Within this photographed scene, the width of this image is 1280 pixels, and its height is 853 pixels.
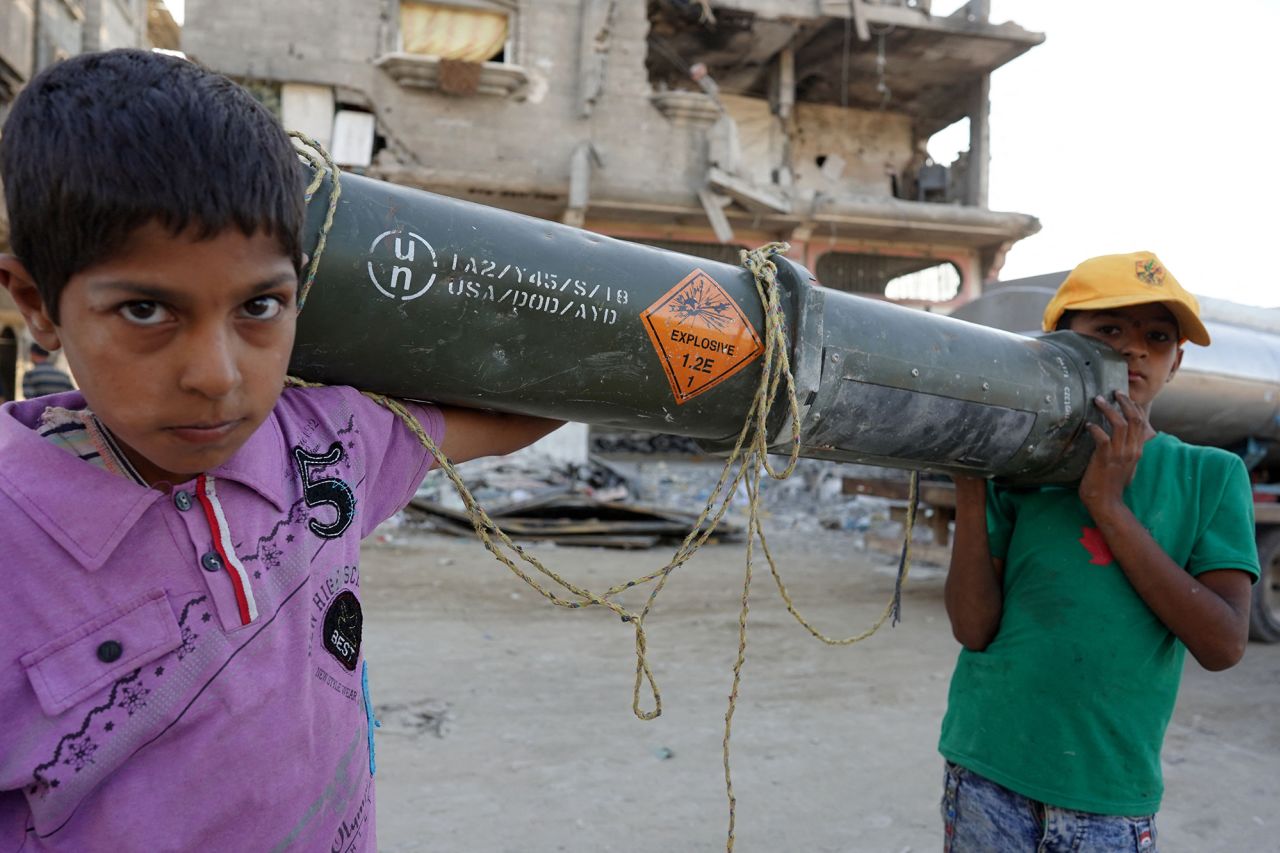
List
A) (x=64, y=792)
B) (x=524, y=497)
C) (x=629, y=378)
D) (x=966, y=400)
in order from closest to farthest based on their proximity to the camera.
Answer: (x=64, y=792), (x=629, y=378), (x=966, y=400), (x=524, y=497)

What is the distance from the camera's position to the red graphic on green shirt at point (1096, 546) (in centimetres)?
161

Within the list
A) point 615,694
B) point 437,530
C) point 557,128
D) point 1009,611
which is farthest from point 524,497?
point 1009,611

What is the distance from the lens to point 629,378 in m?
1.21

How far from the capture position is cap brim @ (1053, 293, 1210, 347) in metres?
1.58

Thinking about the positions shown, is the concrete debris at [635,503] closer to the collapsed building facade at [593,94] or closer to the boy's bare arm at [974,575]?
the collapsed building facade at [593,94]

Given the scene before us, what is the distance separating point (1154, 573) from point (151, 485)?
4.93 feet

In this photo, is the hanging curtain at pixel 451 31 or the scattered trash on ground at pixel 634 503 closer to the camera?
the scattered trash on ground at pixel 634 503

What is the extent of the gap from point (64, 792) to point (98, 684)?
9 centimetres

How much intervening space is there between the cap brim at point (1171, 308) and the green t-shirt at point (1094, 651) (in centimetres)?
20

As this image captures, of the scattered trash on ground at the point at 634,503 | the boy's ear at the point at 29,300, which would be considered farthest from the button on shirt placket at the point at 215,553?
the scattered trash on ground at the point at 634,503

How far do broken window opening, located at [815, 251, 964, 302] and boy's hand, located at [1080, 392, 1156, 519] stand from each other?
12.2 m

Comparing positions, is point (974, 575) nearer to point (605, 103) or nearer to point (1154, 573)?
point (1154, 573)

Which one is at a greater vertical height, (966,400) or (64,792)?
(966,400)

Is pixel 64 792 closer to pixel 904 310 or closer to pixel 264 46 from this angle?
pixel 904 310
